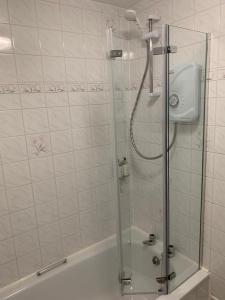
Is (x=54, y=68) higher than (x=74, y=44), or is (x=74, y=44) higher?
(x=74, y=44)

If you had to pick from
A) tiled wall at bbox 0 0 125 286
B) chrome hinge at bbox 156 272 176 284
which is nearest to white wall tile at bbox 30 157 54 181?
tiled wall at bbox 0 0 125 286

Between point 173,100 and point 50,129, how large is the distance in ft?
2.78

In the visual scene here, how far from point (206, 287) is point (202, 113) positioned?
4.10ft

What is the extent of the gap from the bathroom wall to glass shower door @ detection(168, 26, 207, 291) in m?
0.05

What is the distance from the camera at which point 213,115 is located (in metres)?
1.44

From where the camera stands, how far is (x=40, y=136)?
1.55 metres

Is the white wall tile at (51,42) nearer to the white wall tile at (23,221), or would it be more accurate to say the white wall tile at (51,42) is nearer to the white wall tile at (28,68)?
the white wall tile at (28,68)

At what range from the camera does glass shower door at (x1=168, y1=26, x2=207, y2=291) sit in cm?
134

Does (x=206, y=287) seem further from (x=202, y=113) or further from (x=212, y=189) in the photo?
(x=202, y=113)

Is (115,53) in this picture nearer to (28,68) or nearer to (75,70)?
(75,70)

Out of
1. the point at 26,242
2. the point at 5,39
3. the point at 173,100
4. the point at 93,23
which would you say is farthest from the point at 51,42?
the point at 26,242

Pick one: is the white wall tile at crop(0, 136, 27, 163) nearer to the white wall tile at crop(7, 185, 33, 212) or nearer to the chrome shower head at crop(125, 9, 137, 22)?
the white wall tile at crop(7, 185, 33, 212)

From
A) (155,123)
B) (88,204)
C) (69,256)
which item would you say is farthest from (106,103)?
(69,256)

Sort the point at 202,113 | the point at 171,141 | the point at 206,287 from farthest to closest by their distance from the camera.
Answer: the point at 206,287
the point at 202,113
the point at 171,141
